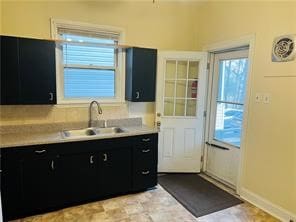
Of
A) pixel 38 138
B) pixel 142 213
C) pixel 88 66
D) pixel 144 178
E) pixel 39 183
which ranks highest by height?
pixel 88 66

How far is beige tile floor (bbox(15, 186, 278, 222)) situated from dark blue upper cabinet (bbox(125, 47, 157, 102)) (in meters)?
1.38

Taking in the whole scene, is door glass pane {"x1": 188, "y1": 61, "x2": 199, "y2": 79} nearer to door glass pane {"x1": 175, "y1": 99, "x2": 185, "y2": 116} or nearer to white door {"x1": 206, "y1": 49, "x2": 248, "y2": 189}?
white door {"x1": 206, "y1": 49, "x2": 248, "y2": 189}

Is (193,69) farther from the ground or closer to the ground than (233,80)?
farther from the ground

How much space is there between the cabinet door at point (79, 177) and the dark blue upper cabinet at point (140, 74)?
1.07 meters

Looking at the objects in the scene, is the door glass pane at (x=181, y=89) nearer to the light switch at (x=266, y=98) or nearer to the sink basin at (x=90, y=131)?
the sink basin at (x=90, y=131)

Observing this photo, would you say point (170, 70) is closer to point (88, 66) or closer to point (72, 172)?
point (88, 66)

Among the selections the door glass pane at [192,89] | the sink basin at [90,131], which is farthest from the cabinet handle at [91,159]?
the door glass pane at [192,89]

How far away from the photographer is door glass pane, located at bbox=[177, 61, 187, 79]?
3.50m

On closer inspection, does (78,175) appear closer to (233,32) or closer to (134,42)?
(134,42)

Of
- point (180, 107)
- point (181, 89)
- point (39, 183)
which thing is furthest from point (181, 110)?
point (39, 183)

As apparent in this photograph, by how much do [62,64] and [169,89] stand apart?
1628 millimetres

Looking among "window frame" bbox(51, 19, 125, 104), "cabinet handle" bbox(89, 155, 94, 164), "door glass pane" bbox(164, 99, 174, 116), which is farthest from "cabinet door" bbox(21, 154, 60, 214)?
"door glass pane" bbox(164, 99, 174, 116)

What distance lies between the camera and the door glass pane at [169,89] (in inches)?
138

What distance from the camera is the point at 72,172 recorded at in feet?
8.27
